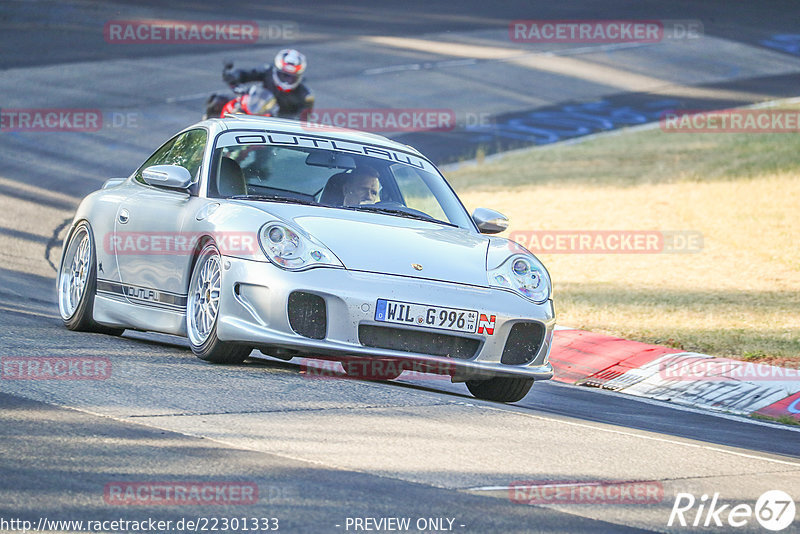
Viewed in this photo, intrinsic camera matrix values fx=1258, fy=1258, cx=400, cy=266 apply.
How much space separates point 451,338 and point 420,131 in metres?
15.5

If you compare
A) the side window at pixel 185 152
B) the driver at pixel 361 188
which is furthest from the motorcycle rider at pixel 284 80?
the driver at pixel 361 188

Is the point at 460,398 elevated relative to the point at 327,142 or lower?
lower

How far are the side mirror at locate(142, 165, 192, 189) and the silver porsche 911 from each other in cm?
1

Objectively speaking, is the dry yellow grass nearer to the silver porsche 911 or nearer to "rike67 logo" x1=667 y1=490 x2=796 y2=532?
the silver porsche 911

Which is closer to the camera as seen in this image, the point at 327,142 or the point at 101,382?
the point at 101,382

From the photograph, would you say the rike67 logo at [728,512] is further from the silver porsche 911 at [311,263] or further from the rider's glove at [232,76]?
the rider's glove at [232,76]

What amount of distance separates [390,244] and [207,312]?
3.53 feet

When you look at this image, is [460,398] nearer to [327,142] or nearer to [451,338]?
[451,338]

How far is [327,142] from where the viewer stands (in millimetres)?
8000

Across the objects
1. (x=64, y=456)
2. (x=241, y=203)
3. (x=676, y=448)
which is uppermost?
(x=241, y=203)

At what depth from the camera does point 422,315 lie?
6566mm

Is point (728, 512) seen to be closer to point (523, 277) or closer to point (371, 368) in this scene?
point (523, 277)

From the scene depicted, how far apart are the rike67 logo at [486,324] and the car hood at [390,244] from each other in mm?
214

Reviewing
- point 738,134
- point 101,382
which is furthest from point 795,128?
point 101,382
